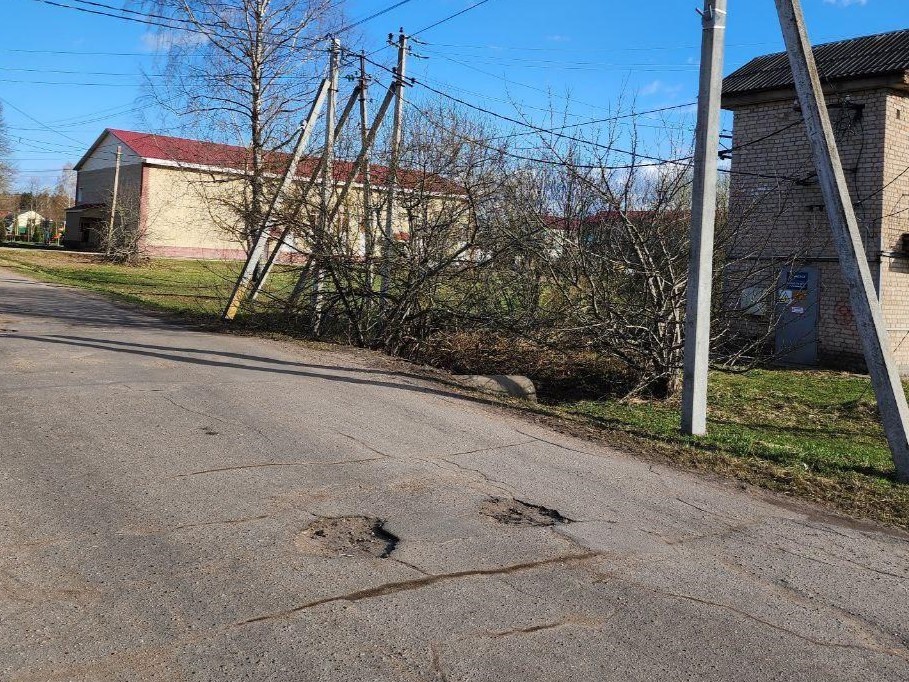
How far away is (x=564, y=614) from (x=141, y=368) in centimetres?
747

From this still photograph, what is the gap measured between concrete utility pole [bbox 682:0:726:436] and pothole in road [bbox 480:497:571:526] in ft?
11.5

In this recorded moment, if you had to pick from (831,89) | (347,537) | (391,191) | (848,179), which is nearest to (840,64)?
(831,89)

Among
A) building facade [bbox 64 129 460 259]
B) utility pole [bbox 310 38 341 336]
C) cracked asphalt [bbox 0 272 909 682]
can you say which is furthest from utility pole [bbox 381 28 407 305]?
building facade [bbox 64 129 460 259]

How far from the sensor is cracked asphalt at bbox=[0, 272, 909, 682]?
3.55 metres

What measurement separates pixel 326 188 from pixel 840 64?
1078 cm

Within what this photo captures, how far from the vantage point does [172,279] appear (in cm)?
3181

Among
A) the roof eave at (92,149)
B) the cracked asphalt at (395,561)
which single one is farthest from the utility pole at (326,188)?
the roof eave at (92,149)

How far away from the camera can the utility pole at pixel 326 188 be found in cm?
1411

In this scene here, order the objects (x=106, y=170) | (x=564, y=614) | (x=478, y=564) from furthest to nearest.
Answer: (x=106, y=170)
(x=478, y=564)
(x=564, y=614)

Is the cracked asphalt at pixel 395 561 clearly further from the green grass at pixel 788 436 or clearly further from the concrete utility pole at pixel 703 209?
the concrete utility pole at pixel 703 209

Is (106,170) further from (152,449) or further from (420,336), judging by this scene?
(152,449)

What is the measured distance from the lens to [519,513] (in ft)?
18.5

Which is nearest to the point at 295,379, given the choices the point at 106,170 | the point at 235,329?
the point at 235,329

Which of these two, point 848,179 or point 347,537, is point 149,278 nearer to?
point 848,179
